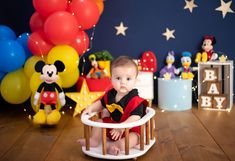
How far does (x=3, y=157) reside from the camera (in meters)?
2.00

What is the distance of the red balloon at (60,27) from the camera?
2.60 m

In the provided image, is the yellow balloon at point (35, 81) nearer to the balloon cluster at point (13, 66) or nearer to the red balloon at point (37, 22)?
the balloon cluster at point (13, 66)

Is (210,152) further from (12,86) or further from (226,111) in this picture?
(12,86)

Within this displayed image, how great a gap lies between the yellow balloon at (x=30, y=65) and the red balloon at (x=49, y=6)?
0.37 m

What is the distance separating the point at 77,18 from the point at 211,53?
4.21 feet

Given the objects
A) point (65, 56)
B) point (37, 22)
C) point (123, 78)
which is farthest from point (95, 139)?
point (37, 22)

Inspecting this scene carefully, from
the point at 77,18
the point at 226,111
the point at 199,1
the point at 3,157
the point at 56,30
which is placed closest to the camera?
the point at 3,157

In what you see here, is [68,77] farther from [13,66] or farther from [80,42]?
[13,66]

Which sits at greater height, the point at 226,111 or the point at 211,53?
the point at 211,53

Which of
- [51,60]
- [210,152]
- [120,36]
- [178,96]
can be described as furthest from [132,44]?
[210,152]

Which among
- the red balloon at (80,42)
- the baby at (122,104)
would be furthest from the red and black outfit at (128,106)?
A: the red balloon at (80,42)

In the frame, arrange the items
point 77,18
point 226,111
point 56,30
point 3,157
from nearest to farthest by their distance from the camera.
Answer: point 3,157 → point 56,30 → point 77,18 → point 226,111

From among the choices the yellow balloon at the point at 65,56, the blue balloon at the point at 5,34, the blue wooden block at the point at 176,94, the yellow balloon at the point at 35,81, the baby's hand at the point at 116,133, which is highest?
the blue balloon at the point at 5,34

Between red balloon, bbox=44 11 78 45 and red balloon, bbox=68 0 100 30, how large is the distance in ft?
0.30
